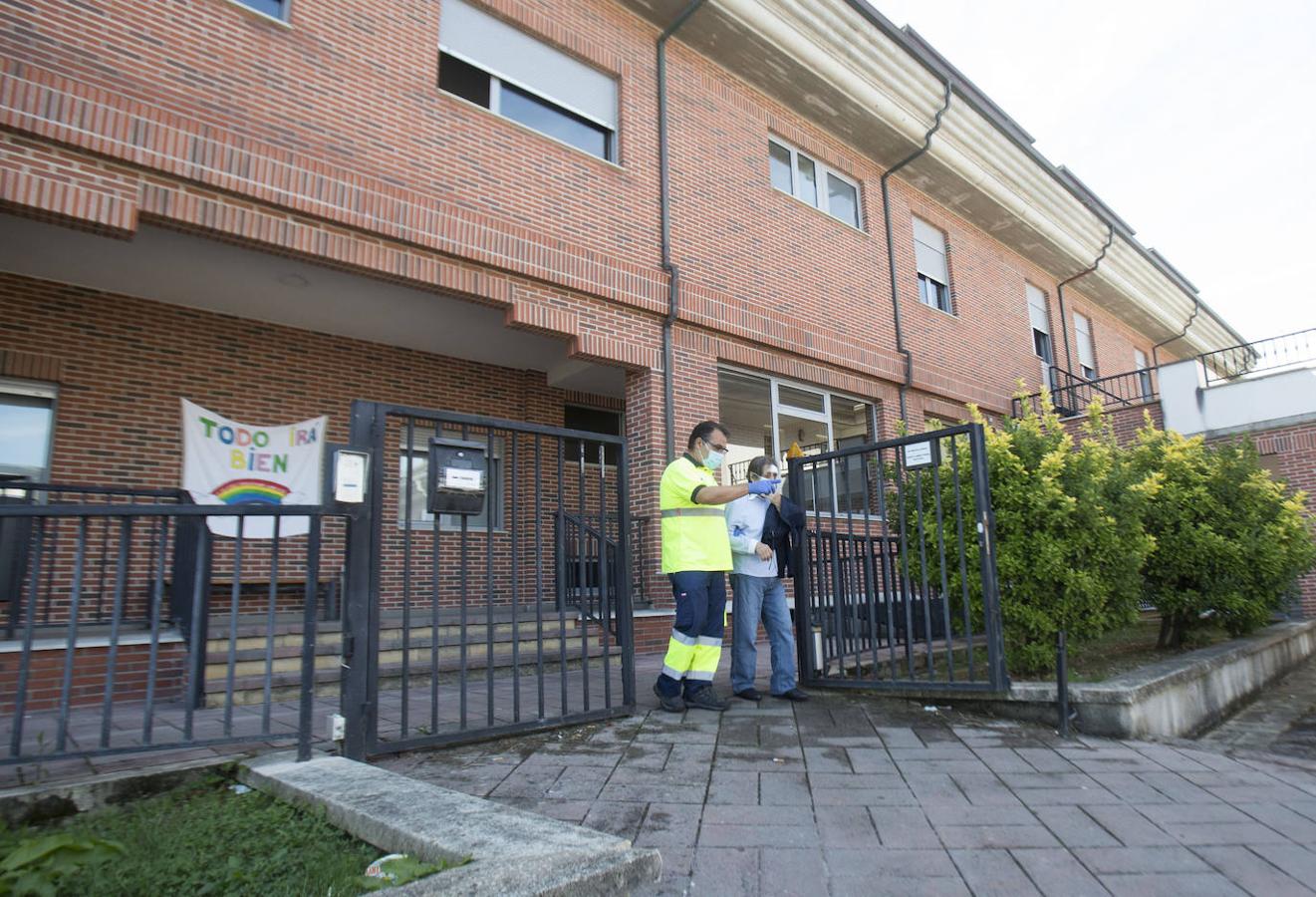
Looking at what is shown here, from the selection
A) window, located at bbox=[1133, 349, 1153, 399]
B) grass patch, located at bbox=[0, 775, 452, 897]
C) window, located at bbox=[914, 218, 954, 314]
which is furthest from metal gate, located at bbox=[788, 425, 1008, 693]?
window, located at bbox=[1133, 349, 1153, 399]

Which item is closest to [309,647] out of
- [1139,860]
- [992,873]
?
[992,873]

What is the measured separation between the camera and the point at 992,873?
2.26m

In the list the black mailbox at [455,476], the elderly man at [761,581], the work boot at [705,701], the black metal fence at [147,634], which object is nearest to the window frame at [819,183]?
the elderly man at [761,581]

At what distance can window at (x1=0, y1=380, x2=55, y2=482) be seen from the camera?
6.67 m

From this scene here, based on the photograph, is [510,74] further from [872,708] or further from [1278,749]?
[1278,749]

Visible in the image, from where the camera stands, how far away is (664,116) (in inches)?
361

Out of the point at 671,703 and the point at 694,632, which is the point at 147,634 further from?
the point at 694,632

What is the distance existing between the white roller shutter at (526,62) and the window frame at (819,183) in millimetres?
2759

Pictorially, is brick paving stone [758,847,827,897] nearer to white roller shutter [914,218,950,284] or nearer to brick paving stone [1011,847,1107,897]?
brick paving stone [1011,847,1107,897]

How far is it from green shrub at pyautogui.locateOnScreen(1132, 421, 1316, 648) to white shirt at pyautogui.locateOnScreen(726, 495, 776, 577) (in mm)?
3747

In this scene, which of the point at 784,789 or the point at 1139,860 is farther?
the point at 784,789

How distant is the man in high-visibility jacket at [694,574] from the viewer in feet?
14.9

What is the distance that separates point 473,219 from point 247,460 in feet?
11.2

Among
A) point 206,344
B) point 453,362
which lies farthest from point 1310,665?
point 206,344
